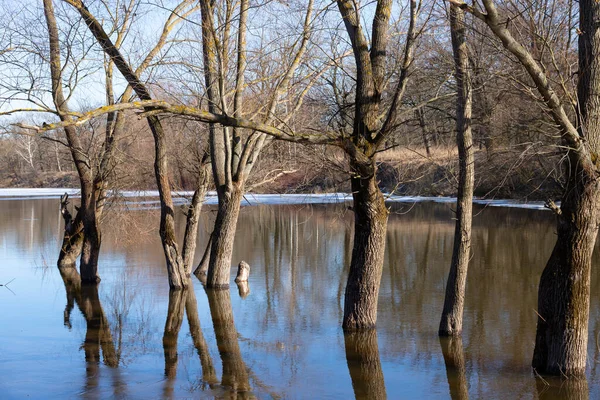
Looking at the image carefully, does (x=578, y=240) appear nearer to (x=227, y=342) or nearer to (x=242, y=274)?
(x=227, y=342)

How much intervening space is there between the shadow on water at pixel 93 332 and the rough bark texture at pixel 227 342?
1323mm

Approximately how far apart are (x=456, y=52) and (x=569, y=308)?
12.0 feet

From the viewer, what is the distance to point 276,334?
11.1m

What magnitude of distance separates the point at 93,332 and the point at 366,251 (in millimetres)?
4679

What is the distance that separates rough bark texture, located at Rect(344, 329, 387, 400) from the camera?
8.12m

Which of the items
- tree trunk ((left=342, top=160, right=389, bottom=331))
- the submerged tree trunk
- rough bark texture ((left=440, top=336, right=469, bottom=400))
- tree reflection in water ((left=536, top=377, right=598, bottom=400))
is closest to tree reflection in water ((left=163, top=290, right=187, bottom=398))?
tree trunk ((left=342, top=160, right=389, bottom=331))

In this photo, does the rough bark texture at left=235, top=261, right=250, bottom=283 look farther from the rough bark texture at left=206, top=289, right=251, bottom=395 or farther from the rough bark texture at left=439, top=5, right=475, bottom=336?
the rough bark texture at left=439, top=5, right=475, bottom=336

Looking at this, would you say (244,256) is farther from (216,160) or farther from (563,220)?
(563,220)

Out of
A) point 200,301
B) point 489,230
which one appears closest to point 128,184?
point 200,301

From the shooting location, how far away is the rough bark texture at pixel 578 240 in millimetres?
7602

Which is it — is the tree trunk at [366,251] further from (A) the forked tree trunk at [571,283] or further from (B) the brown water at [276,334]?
(A) the forked tree trunk at [571,283]

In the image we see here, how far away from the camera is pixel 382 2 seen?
32.1 feet

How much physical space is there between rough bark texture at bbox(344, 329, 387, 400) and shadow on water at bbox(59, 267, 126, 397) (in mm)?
2778

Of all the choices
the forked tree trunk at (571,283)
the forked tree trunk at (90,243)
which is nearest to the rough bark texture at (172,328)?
the forked tree trunk at (90,243)
